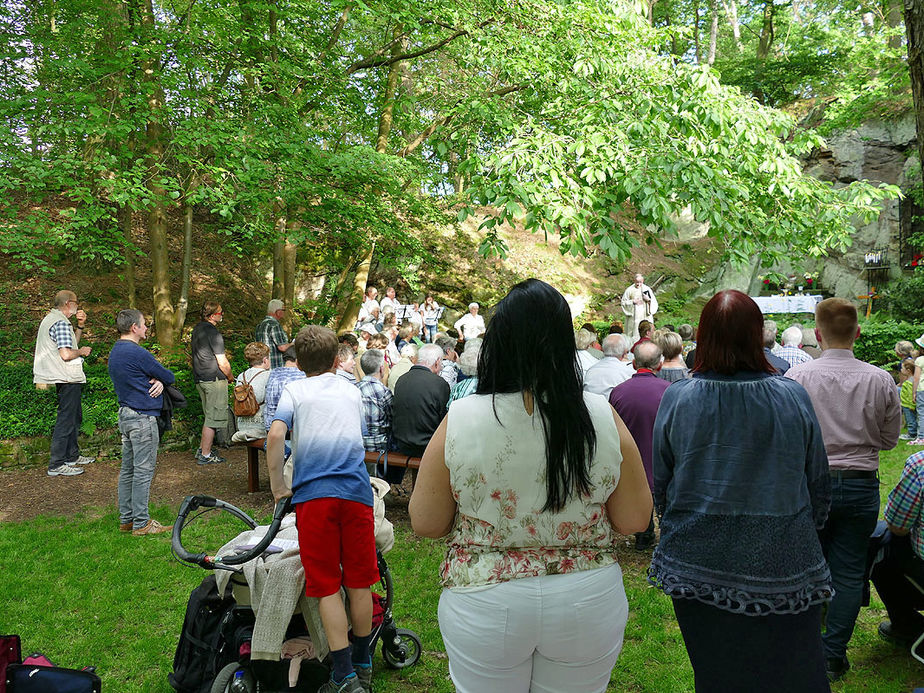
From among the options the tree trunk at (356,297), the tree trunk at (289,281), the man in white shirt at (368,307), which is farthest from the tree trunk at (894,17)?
the tree trunk at (289,281)

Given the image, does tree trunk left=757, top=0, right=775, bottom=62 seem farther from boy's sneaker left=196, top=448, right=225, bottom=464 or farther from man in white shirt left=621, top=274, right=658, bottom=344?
boy's sneaker left=196, top=448, right=225, bottom=464

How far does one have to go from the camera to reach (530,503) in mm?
1838

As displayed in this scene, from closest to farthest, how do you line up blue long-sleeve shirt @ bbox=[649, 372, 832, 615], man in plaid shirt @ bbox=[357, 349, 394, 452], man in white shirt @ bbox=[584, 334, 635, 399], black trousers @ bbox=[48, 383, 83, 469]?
blue long-sleeve shirt @ bbox=[649, 372, 832, 615] < man in white shirt @ bbox=[584, 334, 635, 399] < man in plaid shirt @ bbox=[357, 349, 394, 452] < black trousers @ bbox=[48, 383, 83, 469]

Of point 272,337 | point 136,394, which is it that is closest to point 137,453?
point 136,394

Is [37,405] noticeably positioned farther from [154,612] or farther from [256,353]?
[154,612]

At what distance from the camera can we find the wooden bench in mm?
→ 6234

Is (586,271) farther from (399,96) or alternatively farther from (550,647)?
(550,647)

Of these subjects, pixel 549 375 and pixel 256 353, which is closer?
pixel 549 375

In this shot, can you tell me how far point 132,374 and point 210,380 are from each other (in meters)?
3.37

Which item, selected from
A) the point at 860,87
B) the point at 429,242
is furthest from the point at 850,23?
the point at 429,242

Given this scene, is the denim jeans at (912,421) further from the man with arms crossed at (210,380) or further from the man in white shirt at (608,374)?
the man with arms crossed at (210,380)

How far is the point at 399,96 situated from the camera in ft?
42.4

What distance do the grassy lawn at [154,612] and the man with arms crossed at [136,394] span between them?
788 millimetres

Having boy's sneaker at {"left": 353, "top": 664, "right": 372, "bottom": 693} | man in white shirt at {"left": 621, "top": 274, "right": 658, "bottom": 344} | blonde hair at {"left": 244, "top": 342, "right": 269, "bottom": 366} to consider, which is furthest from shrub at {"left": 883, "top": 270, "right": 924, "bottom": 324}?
boy's sneaker at {"left": 353, "top": 664, "right": 372, "bottom": 693}
